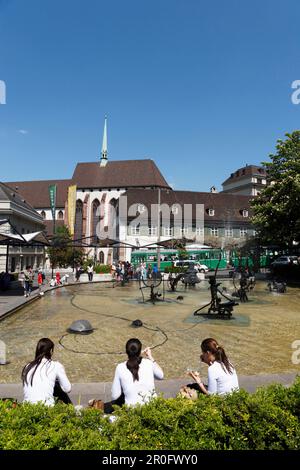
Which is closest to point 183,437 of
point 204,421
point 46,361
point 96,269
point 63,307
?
point 204,421

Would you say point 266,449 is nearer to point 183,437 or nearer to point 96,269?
point 183,437

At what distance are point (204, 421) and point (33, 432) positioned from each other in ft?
5.79

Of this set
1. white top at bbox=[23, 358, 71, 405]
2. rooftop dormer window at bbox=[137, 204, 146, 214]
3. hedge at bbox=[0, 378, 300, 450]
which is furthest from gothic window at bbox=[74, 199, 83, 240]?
hedge at bbox=[0, 378, 300, 450]

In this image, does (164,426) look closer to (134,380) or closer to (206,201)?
(134,380)

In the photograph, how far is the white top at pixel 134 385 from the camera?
13.8 feet

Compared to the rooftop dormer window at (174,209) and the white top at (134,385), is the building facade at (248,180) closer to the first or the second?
the rooftop dormer window at (174,209)

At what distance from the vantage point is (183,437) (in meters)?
3.29

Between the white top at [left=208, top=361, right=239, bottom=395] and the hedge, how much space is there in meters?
0.69

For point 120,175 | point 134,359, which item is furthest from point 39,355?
point 120,175

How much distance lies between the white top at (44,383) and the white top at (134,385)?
0.74 metres

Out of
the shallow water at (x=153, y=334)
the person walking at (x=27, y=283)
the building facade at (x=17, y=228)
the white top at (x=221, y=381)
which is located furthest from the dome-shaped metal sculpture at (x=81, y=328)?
the building facade at (x=17, y=228)

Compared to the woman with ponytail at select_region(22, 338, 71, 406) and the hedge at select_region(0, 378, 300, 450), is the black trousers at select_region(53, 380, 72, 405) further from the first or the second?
the hedge at select_region(0, 378, 300, 450)

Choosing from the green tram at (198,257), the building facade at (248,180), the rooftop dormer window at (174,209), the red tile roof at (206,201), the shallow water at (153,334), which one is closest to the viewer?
the shallow water at (153,334)

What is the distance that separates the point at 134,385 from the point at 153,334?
6714 millimetres
